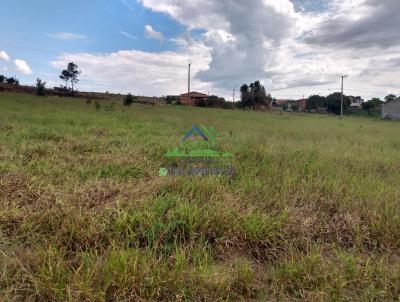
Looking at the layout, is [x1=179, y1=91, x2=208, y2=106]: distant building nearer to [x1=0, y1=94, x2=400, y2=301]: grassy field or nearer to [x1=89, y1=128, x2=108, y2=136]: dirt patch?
[x1=89, y1=128, x2=108, y2=136]: dirt patch

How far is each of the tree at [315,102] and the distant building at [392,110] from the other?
16.9 m

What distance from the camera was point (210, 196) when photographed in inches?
103

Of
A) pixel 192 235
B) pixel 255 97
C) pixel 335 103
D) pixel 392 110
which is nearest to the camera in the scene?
pixel 192 235

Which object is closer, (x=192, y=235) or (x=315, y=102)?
(x=192, y=235)

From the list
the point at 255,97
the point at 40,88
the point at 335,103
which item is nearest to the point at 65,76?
the point at 40,88

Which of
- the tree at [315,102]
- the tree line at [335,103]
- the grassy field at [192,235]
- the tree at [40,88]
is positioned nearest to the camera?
the grassy field at [192,235]

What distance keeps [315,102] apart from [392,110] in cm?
2226

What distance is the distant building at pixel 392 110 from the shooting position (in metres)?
37.6

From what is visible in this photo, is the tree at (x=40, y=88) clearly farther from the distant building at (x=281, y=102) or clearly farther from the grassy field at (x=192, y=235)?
the distant building at (x=281, y=102)

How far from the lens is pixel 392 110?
3856 centimetres

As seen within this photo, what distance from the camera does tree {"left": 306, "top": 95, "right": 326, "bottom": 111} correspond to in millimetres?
57709

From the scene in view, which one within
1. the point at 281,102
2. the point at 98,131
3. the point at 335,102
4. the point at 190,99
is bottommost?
the point at 98,131

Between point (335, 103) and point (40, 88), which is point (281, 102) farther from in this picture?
point (40, 88)

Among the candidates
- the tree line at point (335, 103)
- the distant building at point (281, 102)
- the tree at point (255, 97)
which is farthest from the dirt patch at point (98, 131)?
the distant building at point (281, 102)
